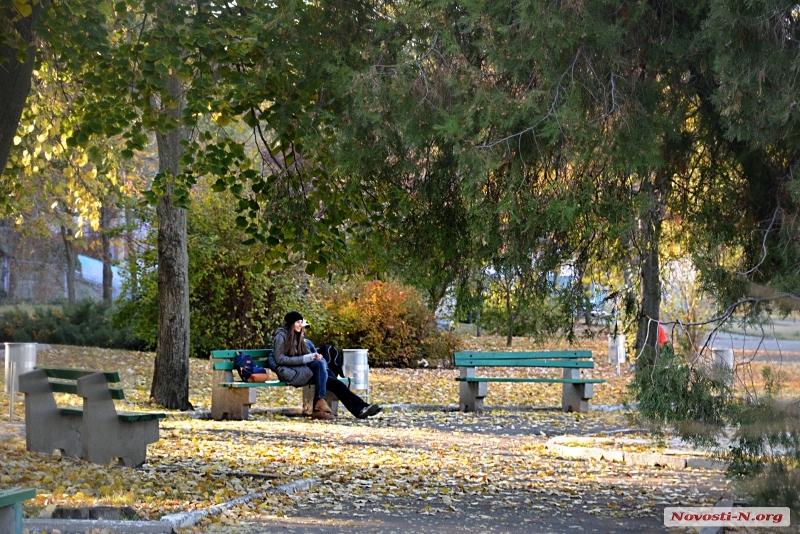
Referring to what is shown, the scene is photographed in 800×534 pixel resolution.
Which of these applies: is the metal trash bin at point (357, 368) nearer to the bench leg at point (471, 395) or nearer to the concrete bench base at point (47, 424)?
the bench leg at point (471, 395)

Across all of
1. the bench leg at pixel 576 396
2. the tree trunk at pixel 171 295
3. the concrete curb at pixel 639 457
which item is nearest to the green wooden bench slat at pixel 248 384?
the tree trunk at pixel 171 295

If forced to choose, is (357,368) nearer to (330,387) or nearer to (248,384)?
(330,387)

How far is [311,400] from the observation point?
1485cm

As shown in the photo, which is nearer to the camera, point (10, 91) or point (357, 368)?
point (10, 91)

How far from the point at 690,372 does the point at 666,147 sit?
1.79 metres

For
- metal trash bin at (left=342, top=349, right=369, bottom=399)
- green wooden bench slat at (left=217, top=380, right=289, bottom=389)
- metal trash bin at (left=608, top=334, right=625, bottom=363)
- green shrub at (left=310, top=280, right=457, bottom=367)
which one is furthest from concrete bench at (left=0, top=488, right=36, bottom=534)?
metal trash bin at (left=608, top=334, right=625, bottom=363)

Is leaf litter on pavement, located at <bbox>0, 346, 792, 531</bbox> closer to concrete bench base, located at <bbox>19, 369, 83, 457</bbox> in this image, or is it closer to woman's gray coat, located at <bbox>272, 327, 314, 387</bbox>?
concrete bench base, located at <bbox>19, 369, 83, 457</bbox>

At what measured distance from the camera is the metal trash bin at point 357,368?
50.9 feet

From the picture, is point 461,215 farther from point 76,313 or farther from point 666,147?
point 76,313

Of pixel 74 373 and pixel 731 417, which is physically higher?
pixel 74 373

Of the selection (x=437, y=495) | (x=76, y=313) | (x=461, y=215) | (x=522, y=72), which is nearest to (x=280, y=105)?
(x=461, y=215)

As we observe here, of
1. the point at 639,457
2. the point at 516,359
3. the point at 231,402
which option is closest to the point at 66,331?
the point at 231,402

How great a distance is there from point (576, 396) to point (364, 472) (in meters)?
7.29

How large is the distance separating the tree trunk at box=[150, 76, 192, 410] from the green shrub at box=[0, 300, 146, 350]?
9.62 m
